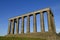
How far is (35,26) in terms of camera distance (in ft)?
173

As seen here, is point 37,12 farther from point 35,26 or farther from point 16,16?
point 16,16

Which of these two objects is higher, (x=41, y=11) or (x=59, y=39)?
(x=41, y=11)

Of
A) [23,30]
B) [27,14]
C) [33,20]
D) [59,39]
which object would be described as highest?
[27,14]

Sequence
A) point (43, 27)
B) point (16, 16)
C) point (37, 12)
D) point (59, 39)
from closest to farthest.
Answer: point (59, 39) → point (43, 27) → point (37, 12) → point (16, 16)

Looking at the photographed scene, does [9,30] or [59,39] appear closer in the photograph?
[59,39]

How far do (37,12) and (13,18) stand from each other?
17.2 metres

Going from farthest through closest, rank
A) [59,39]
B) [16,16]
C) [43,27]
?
[16,16]
[43,27]
[59,39]

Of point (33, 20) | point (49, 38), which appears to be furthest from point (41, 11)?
point (49, 38)

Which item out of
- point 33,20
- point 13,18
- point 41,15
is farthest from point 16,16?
point 41,15

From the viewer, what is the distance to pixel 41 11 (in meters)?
52.8

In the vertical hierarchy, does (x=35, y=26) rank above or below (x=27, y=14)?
below

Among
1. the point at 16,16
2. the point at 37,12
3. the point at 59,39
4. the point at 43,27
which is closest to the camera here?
the point at 59,39

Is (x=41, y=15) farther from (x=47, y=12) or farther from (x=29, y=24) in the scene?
(x=29, y=24)

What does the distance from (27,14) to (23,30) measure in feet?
29.1
